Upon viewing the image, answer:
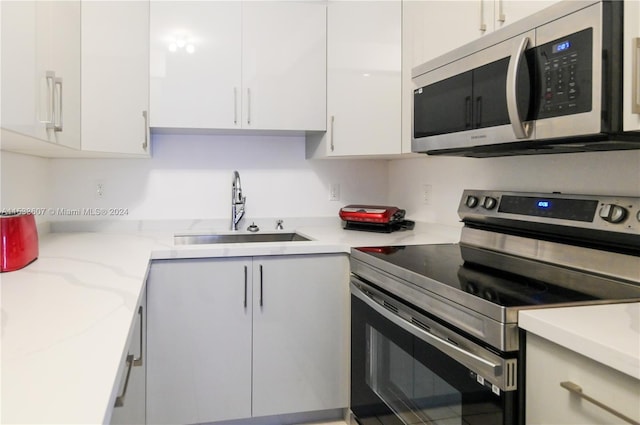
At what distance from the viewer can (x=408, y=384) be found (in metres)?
1.46

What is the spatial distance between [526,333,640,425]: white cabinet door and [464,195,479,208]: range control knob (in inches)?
36.7

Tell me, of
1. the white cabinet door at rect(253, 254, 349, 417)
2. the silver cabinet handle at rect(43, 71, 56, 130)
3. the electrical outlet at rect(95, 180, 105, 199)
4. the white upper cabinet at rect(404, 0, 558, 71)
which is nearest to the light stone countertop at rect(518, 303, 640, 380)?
the white upper cabinet at rect(404, 0, 558, 71)

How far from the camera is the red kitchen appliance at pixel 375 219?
2.39 m

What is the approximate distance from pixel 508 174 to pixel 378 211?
74 cm

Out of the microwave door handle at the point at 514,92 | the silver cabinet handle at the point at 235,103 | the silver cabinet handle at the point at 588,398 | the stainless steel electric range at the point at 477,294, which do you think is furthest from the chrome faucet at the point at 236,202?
the silver cabinet handle at the point at 588,398

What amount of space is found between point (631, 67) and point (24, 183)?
2.29 metres

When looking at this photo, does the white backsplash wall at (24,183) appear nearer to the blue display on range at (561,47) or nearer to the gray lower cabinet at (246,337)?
the gray lower cabinet at (246,337)

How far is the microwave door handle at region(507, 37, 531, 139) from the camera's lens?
1.26m

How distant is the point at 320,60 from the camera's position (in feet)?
7.91

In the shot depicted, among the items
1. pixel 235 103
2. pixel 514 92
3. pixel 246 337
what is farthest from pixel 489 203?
pixel 235 103

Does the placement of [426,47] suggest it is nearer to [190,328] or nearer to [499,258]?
[499,258]

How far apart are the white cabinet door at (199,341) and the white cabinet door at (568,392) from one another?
49.2 inches

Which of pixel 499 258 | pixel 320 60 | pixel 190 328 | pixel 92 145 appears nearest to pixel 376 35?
pixel 320 60

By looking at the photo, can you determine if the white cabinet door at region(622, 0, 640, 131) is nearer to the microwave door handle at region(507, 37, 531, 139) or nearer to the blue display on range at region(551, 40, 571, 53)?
the blue display on range at region(551, 40, 571, 53)
